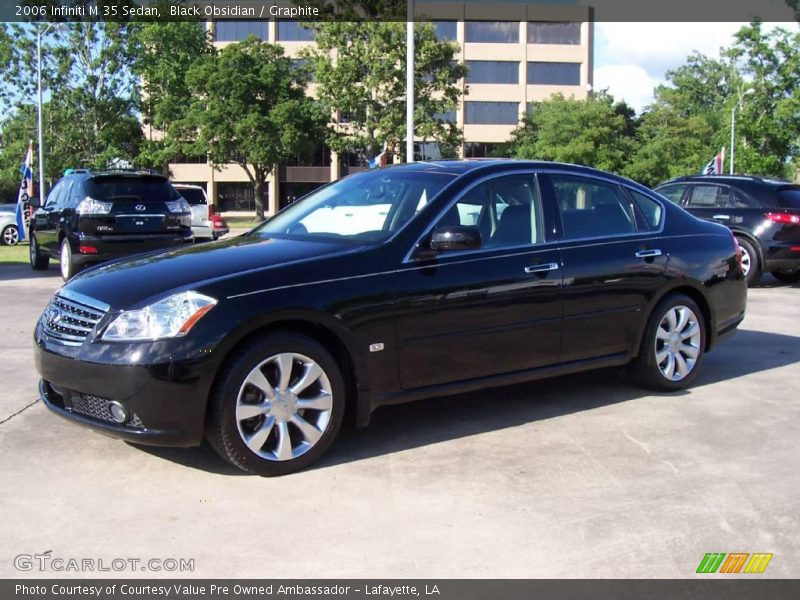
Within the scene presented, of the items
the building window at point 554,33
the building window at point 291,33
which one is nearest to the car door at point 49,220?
the building window at point 291,33

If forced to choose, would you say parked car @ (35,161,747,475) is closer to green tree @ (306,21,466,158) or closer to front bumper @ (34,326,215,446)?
front bumper @ (34,326,215,446)

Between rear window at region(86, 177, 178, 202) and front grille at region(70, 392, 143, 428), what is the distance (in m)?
8.37

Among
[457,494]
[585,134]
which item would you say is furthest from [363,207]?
[585,134]

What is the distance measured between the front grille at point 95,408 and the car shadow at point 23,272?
10544 millimetres

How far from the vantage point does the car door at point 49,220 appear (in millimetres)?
13273

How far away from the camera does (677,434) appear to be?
521cm

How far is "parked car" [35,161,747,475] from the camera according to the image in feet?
13.8

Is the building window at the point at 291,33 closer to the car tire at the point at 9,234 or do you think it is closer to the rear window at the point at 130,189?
the car tire at the point at 9,234

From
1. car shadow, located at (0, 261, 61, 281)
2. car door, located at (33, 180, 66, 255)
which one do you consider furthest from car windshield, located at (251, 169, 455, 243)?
car shadow, located at (0, 261, 61, 281)

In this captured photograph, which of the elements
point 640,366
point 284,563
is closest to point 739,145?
point 640,366

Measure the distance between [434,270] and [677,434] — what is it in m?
1.85

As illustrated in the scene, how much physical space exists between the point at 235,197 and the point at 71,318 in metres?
66.9

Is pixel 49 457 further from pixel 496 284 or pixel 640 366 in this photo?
pixel 640 366

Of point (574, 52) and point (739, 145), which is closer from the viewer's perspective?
point (739, 145)
